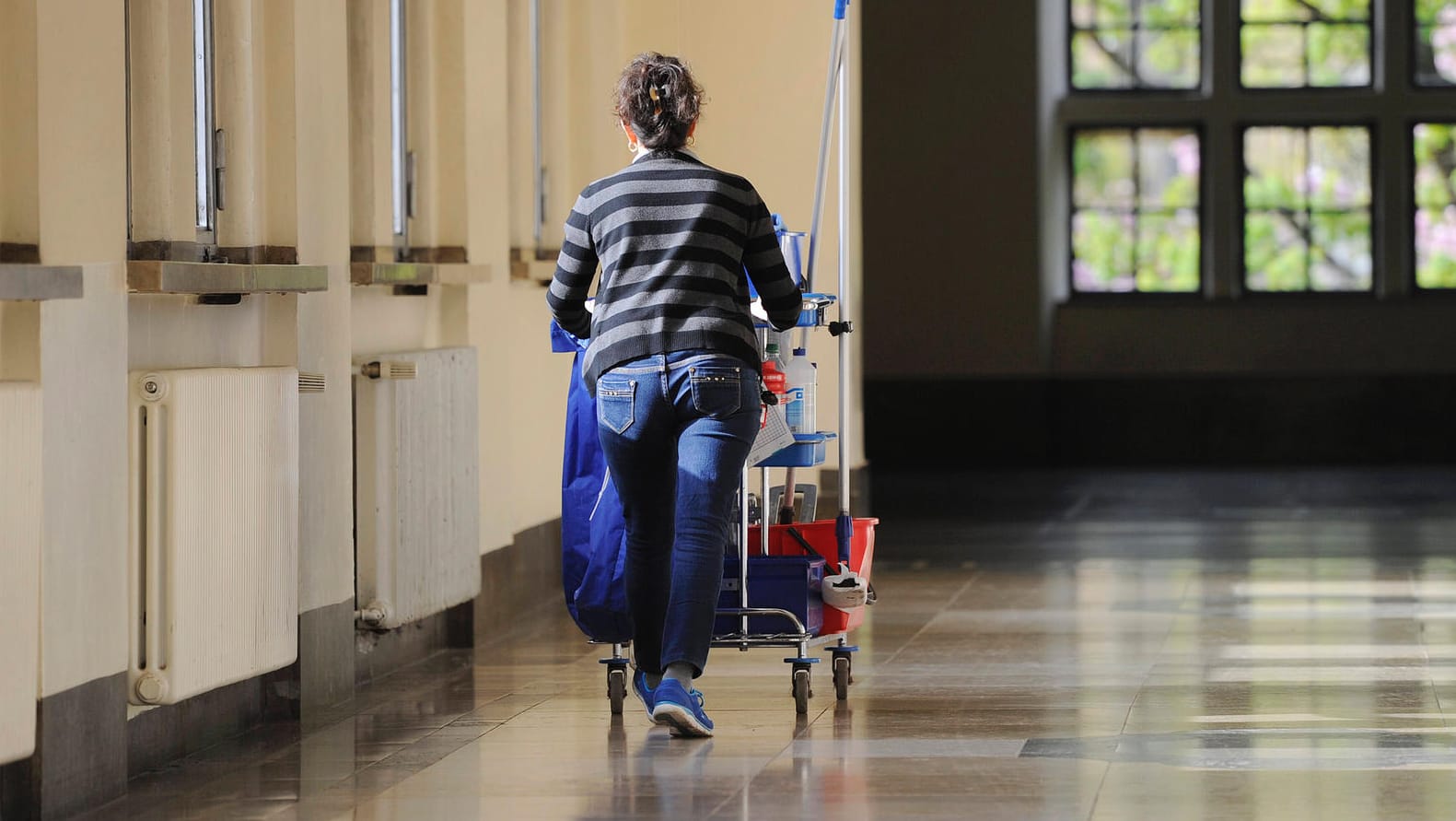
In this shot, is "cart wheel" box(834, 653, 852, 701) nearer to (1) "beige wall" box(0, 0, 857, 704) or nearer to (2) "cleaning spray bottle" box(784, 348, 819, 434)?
(2) "cleaning spray bottle" box(784, 348, 819, 434)

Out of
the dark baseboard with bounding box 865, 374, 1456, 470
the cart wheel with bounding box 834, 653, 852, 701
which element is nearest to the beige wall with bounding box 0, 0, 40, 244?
the cart wheel with bounding box 834, 653, 852, 701

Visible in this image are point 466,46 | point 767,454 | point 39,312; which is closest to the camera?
point 39,312

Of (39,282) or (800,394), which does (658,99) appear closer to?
(800,394)

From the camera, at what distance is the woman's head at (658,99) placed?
13.7 feet

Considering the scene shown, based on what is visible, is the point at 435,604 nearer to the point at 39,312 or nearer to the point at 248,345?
the point at 248,345

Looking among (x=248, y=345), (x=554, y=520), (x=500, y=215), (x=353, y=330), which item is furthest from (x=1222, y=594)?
(x=248, y=345)

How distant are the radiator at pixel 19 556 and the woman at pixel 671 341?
3.69 ft

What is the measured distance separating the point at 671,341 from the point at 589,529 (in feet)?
1.91

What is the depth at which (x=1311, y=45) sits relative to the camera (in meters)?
14.1

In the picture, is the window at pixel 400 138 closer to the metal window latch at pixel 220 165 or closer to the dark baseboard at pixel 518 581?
the dark baseboard at pixel 518 581

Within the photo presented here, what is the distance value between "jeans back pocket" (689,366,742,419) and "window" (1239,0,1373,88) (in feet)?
35.3

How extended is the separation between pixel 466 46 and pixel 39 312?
2.59 meters

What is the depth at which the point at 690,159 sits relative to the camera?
4188 mm

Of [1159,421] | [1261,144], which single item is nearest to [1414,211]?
[1261,144]
